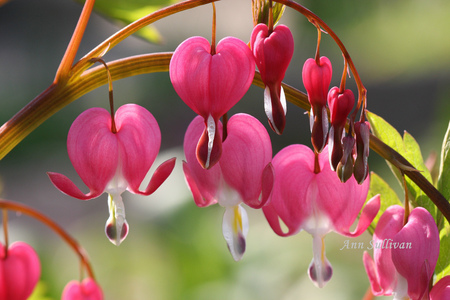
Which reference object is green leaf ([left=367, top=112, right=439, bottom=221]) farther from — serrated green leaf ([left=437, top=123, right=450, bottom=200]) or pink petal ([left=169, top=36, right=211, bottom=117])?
pink petal ([left=169, top=36, right=211, bottom=117])

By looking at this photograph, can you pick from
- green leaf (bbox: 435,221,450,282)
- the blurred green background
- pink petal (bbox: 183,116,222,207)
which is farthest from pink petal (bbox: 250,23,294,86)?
the blurred green background

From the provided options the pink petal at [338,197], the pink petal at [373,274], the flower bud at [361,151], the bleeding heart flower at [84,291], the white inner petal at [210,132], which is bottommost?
the pink petal at [373,274]

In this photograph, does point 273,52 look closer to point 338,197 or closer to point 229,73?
point 229,73

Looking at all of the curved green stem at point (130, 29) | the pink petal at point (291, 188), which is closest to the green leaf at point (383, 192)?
the pink petal at point (291, 188)

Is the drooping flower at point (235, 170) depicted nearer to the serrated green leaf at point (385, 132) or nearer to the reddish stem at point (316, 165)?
the reddish stem at point (316, 165)

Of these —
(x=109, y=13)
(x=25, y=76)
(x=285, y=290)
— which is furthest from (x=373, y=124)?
(x=25, y=76)
